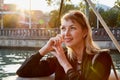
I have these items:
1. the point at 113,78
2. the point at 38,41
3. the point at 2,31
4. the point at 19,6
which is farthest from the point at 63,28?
the point at 19,6

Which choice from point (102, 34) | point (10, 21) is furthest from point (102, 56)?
point (10, 21)

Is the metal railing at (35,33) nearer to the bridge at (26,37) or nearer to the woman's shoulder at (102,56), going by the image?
the bridge at (26,37)

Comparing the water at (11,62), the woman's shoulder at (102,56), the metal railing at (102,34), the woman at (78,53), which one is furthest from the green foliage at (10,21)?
the woman's shoulder at (102,56)

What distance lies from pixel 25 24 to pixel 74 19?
139ft

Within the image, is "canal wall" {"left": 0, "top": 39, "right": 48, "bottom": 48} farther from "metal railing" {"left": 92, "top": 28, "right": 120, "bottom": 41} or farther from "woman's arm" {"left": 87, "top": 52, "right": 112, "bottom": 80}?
"woman's arm" {"left": 87, "top": 52, "right": 112, "bottom": 80}

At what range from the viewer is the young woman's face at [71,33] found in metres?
2.20

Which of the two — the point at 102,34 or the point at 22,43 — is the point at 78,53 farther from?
the point at 22,43

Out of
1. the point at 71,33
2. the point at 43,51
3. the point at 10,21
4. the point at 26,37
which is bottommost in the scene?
the point at 26,37

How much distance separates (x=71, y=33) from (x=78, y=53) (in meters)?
0.12

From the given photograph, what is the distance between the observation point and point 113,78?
2.38 meters

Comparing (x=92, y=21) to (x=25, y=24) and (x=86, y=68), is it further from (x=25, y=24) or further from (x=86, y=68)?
(x=86, y=68)

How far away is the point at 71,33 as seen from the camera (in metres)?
2.21

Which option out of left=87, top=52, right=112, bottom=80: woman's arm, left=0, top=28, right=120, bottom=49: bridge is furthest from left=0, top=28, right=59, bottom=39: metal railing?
left=87, top=52, right=112, bottom=80: woman's arm

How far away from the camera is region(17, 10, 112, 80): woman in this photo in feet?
7.06
